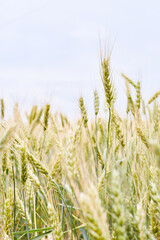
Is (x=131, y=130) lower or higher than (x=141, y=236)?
higher

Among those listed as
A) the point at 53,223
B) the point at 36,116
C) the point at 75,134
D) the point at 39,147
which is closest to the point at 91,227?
the point at 53,223

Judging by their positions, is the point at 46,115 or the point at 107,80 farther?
the point at 46,115

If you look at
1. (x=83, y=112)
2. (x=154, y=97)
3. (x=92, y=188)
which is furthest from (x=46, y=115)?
(x=92, y=188)

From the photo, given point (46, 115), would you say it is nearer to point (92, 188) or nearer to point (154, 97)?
point (154, 97)

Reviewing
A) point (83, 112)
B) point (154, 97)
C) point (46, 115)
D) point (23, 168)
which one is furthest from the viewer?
point (154, 97)

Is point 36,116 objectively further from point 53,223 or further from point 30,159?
point 53,223

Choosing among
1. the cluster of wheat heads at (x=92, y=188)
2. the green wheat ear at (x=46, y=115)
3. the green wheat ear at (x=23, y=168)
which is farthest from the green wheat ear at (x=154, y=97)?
the green wheat ear at (x=23, y=168)

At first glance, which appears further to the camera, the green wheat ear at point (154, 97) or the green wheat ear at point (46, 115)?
the green wheat ear at point (154, 97)

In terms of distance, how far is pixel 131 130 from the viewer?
7.22ft

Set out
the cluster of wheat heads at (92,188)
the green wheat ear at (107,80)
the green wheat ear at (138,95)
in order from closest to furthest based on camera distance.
Result: the cluster of wheat heads at (92,188)
the green wheat ear at (107,80)
the green wheat ear at (138,95)

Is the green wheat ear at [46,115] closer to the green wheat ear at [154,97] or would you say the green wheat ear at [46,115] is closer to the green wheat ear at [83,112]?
the green wheat ear at [83,112]

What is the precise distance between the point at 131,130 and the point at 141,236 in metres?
1.39

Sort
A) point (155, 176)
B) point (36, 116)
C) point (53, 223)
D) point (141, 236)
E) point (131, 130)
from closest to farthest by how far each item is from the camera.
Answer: point (141, 236), point (53, 223), point (155, 176), point (131, 130), point (36, 116)

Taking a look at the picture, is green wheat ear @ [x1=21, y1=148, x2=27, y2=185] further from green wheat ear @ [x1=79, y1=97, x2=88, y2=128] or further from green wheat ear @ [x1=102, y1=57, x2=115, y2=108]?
green wheat ear @ [x1=79, y1=97, x2=88, y2=128]
